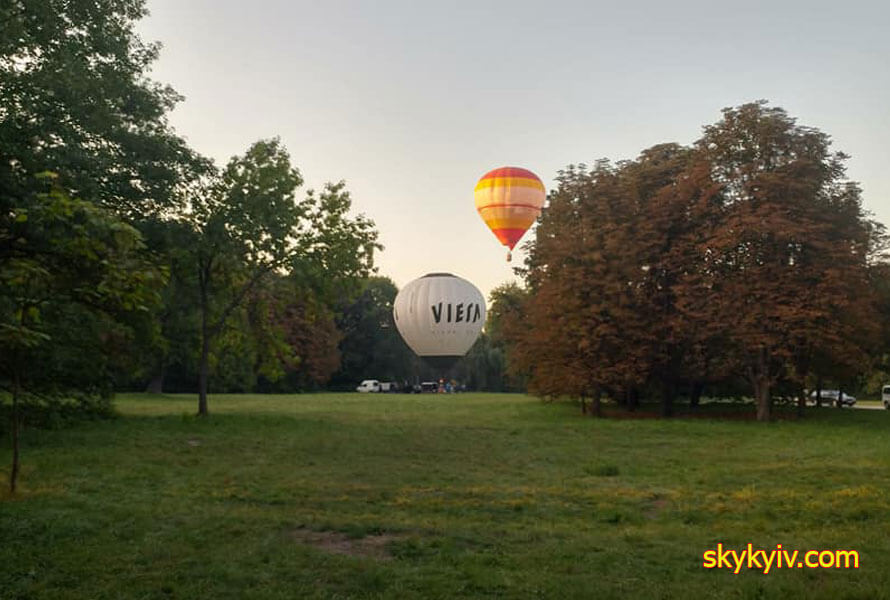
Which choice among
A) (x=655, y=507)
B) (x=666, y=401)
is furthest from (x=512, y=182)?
(x=655, y=507)

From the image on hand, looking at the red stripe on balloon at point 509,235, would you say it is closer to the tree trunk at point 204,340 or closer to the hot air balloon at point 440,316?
the hot air balloon at point 440,316

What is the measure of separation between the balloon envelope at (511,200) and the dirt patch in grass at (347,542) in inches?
1783

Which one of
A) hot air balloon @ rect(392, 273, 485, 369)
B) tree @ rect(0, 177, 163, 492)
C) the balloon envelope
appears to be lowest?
tree @ rect(0, 177, 163, 492)

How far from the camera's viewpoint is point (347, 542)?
1050 cm

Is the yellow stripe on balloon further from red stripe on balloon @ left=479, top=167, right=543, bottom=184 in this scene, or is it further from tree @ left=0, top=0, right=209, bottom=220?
tree @ left=0, top=0, right=209, bottom=220

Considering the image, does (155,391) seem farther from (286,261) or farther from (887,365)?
(887,365)

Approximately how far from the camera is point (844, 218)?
35.9m

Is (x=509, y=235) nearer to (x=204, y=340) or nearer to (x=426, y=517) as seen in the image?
(x=204, y=340)

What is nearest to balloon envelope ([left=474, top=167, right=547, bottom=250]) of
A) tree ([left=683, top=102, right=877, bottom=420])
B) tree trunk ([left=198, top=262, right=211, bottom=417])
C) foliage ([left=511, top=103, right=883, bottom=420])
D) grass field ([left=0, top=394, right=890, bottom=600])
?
foliage ([left=511, top=103, right=883, bottom=420])

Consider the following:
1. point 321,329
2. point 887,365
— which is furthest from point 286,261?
point 321,329

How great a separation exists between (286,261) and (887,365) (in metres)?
39.9

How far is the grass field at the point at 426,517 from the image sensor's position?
846cm

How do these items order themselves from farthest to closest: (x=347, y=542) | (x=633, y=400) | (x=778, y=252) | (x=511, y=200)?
(x=511, y=200), (x=633, y=400), (x=778, y=252), (x=347, y=542)

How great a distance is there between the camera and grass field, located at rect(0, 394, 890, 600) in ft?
27.8
